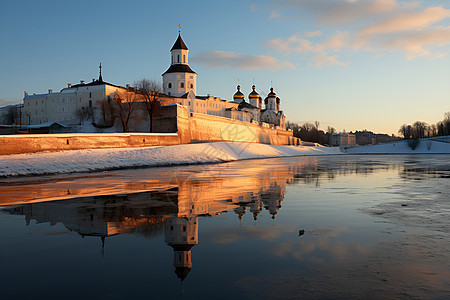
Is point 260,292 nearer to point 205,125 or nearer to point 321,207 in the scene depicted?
point 321,207

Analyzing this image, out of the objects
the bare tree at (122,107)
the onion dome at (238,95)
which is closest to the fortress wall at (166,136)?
the bare tree at (122,107)

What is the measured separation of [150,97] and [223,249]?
58.9 metres

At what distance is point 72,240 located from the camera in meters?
6.47

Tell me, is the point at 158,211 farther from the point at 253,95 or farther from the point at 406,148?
the point at 253,95

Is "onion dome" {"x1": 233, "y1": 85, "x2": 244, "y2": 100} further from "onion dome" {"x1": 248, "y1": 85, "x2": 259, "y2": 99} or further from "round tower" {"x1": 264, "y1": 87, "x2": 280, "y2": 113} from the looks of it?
"round tower" {"x1": 264, "y1": 87, "x2": 280, "y2": 113}

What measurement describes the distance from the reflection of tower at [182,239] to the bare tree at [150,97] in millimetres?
46937

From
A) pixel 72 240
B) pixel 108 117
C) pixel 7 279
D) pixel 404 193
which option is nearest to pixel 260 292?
pixel 7 279

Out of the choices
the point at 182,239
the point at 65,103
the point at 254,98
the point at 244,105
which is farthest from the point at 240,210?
the point at 254,98

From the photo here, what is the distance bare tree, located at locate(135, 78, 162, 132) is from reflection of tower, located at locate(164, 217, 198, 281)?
154 ft

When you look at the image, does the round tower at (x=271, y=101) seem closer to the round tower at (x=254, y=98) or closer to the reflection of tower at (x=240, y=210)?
the round tower at (x=254, y=98)

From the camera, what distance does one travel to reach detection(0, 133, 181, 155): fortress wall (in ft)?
82.7

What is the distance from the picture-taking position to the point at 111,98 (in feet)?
227

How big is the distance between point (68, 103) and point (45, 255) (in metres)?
74.9

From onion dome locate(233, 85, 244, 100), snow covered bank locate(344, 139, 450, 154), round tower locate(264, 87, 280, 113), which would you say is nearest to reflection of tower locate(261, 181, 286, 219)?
snow covered bank locate(344, 139, 450, 154)
